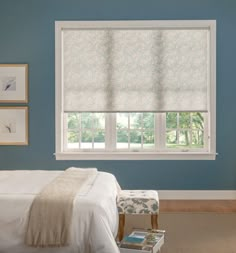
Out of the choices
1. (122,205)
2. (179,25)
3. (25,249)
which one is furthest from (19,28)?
(25,249)

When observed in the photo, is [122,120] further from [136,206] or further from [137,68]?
[136,206]

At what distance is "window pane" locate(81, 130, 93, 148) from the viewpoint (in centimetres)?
627

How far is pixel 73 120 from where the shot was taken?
6.28 metres

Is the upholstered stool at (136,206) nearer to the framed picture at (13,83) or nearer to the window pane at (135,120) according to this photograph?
the window pane at (135,120)

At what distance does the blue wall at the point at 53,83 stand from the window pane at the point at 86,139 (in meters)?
0.27

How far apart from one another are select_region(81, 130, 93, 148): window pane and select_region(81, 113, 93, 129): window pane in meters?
0.09

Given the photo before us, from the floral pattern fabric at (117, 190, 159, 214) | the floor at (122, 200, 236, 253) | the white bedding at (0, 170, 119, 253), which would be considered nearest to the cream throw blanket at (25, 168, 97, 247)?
the white bedding at (0, 170, 119, 253)

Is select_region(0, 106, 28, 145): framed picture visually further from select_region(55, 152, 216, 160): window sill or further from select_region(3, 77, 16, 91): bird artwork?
select_region(55, 152, 216, 160): window sill

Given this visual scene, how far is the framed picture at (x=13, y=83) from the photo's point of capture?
6.14 metres

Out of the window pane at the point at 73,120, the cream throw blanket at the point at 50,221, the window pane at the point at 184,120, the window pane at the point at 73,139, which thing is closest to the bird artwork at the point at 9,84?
the window pane at the point at 73,120

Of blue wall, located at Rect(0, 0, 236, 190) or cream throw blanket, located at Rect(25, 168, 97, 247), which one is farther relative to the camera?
blue wall, located at Rect(0, 0, 236, 190)

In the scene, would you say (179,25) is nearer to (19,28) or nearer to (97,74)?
A: (97,74)

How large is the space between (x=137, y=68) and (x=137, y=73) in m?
0.07

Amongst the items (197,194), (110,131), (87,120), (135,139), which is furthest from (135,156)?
(197,194)
